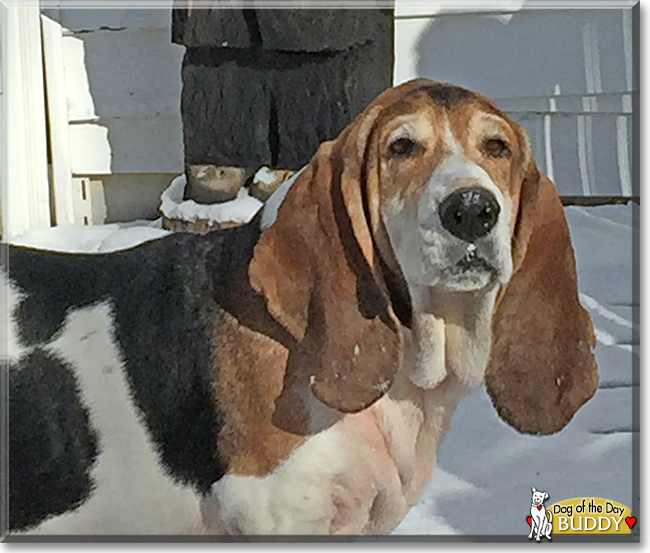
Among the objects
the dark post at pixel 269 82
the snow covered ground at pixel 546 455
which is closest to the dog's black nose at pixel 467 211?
the snow covered ground at pixel 546 455

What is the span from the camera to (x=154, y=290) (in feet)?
4.93

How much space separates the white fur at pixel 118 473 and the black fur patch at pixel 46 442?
2cm

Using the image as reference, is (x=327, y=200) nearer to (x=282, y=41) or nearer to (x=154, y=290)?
(x=154, y=290)

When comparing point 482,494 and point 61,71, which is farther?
point 61,71

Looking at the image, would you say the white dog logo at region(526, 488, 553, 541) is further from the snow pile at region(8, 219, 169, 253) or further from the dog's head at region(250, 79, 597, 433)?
the snow pile at region(8, 219, 169, 253)

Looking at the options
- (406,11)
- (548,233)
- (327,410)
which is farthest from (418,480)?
(406,11)

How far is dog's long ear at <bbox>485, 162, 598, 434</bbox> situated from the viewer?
142 cm

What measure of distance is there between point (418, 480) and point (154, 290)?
63 centimetres

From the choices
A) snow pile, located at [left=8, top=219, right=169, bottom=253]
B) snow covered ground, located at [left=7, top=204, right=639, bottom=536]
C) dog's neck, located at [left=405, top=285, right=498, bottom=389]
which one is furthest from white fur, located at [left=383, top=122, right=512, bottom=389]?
snow pile, located at [left=8, top=219, right=169, bottom=253]

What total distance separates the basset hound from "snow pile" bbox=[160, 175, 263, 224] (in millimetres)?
1607

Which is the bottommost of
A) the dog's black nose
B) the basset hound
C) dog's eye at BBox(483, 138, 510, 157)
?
the basset hound

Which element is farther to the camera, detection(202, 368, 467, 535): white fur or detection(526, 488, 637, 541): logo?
detection(526, 488, 637, 541): logo

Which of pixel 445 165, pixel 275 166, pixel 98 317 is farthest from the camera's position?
pixel 275 166

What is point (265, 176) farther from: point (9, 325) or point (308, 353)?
point (308, 353)
